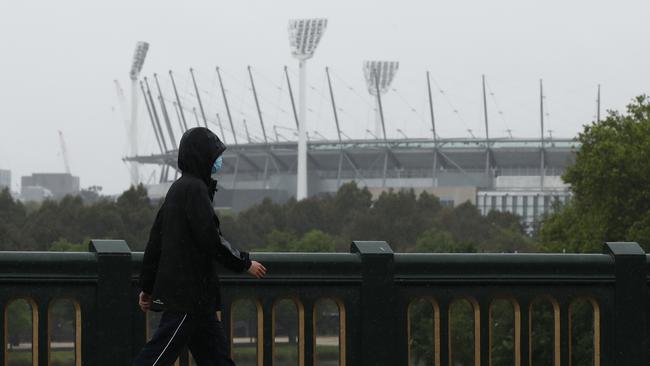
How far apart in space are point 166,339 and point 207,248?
2.07ft

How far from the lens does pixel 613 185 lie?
6712 cm

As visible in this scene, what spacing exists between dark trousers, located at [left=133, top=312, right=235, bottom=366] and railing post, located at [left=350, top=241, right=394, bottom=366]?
4.07 feet

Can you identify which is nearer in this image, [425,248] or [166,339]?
[166,339]

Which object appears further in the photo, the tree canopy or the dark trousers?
the tree canopy

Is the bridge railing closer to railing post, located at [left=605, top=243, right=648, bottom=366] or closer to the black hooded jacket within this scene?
railing post, located at [left=605, top=243, right=648, bottom=366]

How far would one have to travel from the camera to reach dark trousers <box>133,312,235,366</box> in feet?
31.9

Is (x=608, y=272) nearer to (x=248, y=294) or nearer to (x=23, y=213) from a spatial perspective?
(x=248, y=294)

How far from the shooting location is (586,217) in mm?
68562

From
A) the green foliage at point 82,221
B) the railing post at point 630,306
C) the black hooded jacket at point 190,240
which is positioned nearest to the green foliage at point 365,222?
the green foliage at point 82,221

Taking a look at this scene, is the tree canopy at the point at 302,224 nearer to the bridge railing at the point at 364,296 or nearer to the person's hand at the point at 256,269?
the bridge railing at the point at 364,296

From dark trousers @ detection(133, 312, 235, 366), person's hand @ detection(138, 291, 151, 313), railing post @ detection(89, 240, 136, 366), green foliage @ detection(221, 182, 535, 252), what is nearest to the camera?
dark trousers @ detection(133, 312, 235, 366)

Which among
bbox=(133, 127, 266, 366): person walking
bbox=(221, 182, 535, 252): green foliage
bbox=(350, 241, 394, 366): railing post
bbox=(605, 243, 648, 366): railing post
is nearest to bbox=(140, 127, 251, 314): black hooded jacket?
bbox=(133, 127, 266, 366): person walking

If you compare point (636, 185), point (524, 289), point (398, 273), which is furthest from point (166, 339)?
point (636, 185)

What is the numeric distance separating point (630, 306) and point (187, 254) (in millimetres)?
3332
